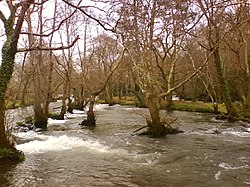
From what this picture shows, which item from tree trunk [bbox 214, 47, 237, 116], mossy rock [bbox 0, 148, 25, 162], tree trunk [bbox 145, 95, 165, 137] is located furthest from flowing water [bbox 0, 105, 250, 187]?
tree trunk [bbox 214, 47, 237, 116]

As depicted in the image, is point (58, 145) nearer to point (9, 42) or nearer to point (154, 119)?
point (154, 119)

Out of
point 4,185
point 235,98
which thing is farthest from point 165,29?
point 235,98

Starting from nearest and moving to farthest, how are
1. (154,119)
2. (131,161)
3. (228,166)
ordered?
(228,166) < (131,161) < (154,119)

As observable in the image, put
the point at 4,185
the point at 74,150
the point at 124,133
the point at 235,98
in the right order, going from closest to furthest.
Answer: the point at 4,185
the point at 74,150
the point at 124,133
the point at 235,98

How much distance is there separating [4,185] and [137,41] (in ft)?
44.7

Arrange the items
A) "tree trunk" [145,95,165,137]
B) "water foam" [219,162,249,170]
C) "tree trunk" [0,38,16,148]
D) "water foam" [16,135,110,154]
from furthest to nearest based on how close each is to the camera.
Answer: "tree trunk" [145,95,165,137]
"water foam" [16,135,110,154]
"tree trunk" [0,38,16,148]
"water foam" [219,162,249,170]

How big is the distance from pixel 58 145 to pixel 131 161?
4.99 m

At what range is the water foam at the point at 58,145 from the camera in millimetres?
14570

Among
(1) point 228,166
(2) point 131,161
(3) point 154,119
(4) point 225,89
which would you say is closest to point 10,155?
(2) point 131,161

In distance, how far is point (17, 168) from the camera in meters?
10.9

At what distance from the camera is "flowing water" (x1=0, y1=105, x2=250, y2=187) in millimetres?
9531

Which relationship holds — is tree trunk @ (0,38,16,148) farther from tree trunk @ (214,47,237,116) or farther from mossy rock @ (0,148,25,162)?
tree trunk @ (214,47,237,116)

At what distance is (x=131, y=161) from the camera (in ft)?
39.5

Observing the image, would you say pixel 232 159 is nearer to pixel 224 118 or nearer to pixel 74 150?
pixel 74 150
